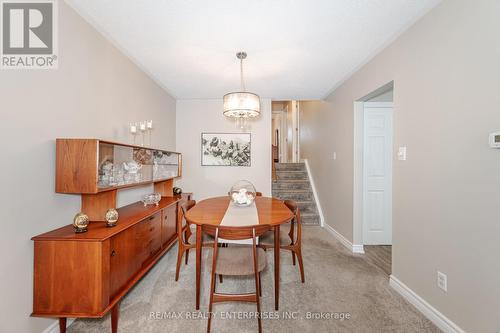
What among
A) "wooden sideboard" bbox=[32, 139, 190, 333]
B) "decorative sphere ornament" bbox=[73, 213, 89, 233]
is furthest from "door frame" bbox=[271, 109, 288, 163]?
"decorative sphere ornament" bbox=[73, 213, 89, 233]

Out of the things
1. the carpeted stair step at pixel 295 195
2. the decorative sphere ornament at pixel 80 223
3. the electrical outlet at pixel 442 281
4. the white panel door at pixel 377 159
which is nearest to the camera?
A: the decorative sphere ornament at pixel 80 223

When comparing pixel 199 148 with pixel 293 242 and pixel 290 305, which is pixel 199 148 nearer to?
pixel 293 242

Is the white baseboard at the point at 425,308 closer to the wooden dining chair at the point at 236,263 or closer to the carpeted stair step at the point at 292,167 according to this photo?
the wooden dining chair at the point at 236,263

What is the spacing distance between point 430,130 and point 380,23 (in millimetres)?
1054

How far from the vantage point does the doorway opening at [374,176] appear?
2990 millimetres

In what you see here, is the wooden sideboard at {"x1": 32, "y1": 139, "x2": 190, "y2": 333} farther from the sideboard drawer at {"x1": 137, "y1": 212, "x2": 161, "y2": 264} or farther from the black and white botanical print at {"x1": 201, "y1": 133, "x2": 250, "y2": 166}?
the black and white botanical print at {"x1": 201, "y1": 133, "x2": 250, "y2": 166}

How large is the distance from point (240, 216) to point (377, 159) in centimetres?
237

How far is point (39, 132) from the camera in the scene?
4.78 feet

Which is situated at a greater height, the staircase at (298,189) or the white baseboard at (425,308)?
the staircase at (298,189)

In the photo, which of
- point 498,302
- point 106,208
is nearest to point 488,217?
point 498,302

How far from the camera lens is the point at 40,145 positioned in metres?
1.47

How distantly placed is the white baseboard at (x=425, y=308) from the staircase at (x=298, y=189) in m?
2.23

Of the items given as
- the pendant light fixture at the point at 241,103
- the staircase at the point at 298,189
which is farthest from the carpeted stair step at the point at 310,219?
the pendant light fixture at the point at 241,103

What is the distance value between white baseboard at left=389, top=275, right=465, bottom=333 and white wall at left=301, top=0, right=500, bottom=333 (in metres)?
0.04
